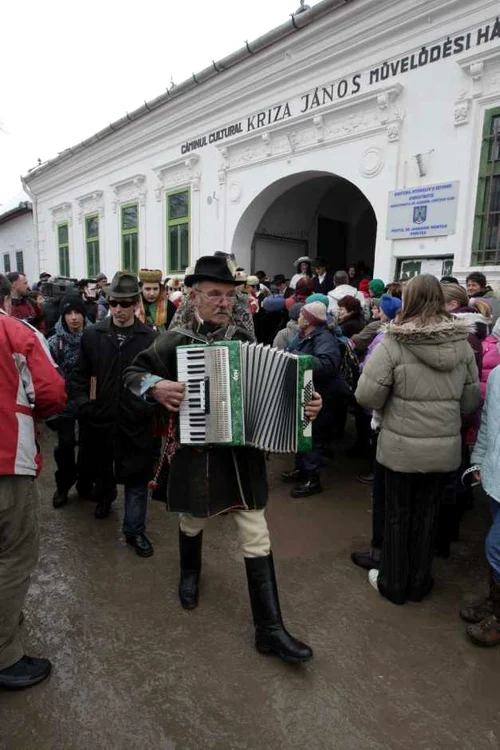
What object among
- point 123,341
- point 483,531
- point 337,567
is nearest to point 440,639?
point 337,567

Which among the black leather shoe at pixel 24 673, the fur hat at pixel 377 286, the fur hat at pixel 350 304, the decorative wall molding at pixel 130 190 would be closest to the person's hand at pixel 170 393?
the black leather shoe at pixel 24 673

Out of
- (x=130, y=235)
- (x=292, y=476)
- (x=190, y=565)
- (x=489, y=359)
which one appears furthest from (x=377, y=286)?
(x=130, y=235)

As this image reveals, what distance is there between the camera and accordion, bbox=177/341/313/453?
2.28 meters

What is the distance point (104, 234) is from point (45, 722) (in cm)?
1551

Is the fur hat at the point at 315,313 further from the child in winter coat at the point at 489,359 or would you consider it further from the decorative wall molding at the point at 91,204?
the decorative wall molding at the point at 91,204

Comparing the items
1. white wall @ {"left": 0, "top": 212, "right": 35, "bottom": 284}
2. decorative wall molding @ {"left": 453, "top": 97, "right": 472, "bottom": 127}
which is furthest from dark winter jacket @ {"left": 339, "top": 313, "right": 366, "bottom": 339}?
white wall @ {"left": 0, "top": 212, "right": 35, "bottom": 284}

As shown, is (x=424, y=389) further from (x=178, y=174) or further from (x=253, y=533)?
(x=178, y=174)

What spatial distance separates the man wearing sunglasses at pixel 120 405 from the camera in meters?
3.39

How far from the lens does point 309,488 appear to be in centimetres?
441

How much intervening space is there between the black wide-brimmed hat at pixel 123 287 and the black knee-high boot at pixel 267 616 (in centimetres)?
207

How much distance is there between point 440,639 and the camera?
2.59m

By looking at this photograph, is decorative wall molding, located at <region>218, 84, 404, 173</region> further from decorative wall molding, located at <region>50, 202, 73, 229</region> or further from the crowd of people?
decorative wall molding, located at <region>50, 202, 73, 229</region>

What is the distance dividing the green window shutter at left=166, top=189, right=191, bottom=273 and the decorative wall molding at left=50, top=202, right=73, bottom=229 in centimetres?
687

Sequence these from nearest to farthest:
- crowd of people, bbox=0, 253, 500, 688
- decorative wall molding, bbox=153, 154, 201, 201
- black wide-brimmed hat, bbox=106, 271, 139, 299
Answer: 1. crowd of people, bbox=0, 253, 500, 688
2. black wide-brimmed hat, bbox=106, 271, 139, 299
3. decorative wall molding, bbox=153, 154, 201, 201
